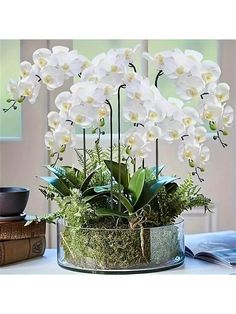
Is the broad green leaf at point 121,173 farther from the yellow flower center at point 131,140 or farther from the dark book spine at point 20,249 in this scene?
the dark book spine at point 20,249

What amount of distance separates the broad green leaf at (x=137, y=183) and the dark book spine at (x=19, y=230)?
208mm

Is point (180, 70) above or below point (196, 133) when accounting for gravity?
above

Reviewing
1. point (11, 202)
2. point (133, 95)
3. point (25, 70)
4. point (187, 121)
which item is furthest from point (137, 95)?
point (11, 202)

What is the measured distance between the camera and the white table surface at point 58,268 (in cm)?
125

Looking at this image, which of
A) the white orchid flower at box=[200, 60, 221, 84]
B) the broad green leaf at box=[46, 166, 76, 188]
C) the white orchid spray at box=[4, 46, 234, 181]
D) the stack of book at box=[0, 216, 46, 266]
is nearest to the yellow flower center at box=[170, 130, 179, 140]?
the white orchid spray at box=[4, 46, 234, 181]

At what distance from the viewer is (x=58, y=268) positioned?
1.28m

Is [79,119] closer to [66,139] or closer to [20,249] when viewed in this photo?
[66,139]

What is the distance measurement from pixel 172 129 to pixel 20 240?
36 centimetres

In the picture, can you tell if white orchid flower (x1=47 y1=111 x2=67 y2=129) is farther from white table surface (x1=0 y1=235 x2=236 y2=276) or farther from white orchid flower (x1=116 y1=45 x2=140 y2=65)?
white table surface (x1=0 y1=235 x2=236 y2=276)

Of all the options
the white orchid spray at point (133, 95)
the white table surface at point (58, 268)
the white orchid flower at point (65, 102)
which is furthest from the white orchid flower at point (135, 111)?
the white table surface at point (58, 268)

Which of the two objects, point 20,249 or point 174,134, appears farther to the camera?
point 20,249
